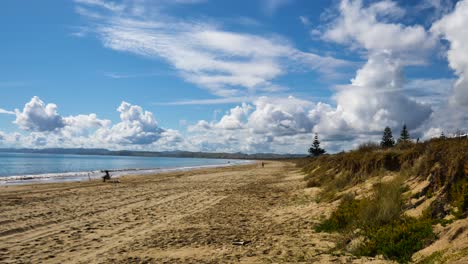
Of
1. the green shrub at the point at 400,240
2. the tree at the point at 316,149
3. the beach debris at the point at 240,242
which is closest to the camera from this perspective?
the green shrub at the point at 400,240

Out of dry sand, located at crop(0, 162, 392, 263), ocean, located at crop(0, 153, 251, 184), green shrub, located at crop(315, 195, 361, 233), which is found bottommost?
ocean, located at crop(0, 153, 251, 184)

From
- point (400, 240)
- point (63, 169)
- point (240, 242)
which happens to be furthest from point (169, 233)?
point (63, 169)

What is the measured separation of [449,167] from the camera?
8.75 m

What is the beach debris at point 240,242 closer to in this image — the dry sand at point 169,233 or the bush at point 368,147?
the dry sand at point 169,233

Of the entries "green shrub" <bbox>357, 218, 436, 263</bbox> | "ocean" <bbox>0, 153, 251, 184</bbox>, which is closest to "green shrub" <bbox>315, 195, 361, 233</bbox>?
"green shrub" <bbox>357, 218, 436, 263</bbox>

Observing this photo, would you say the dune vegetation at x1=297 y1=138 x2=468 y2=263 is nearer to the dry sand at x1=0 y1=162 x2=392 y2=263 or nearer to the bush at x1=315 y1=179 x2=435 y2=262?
the bush at x1=315 y1=179 x2=435 y2=262

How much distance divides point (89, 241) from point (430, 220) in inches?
303

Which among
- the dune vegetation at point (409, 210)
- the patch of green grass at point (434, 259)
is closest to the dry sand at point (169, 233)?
the dune vegetation at point (409, 210)

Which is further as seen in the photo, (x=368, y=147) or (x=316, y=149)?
(x=316, y=149)

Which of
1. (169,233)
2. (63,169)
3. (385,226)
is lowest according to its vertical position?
(63,169)

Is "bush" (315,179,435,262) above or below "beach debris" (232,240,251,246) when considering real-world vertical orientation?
above

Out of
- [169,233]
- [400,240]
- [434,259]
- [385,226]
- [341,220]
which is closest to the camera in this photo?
[434,259]

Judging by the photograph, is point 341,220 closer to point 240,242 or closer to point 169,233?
point 240,242

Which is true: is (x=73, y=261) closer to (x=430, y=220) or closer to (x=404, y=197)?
(x=430, y=220)
